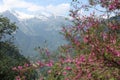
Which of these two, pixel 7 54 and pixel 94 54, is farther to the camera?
pixel 7 54

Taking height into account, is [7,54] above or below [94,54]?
below

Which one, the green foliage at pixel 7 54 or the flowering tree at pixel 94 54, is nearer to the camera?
the flowering tree at pixel 94 54

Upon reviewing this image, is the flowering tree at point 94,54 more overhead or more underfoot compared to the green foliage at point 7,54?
more overhead

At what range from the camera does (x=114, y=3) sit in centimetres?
766

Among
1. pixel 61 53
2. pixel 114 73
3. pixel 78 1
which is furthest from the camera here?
pixel 78 1

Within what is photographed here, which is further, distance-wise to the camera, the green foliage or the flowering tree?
the green foliage

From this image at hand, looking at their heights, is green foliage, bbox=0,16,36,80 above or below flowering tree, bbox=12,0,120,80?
below

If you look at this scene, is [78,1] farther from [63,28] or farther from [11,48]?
[11,48]

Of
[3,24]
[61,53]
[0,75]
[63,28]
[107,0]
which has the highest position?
[107,0]

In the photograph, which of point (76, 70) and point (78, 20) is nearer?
point (76, 70)

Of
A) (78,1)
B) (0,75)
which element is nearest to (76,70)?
(78,1)

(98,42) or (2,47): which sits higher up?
(98,42)

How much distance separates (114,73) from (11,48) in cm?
4413

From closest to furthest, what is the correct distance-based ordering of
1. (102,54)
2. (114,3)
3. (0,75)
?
1. (102,54)
2. (114,3)
3. (0,75)
